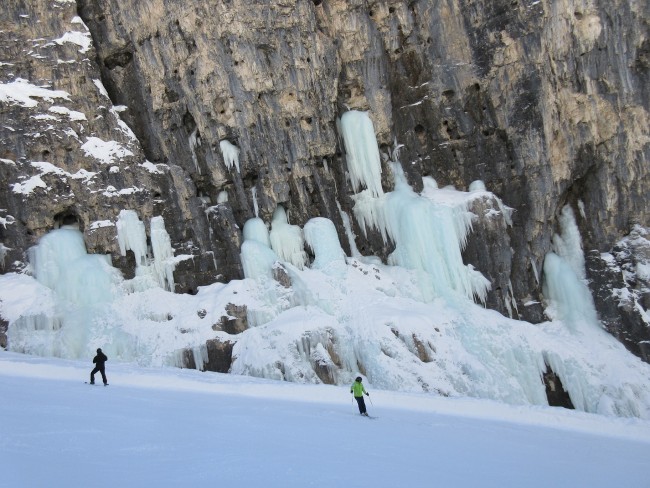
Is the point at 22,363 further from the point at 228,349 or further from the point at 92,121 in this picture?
the point at 92,121

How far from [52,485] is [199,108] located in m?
19.7

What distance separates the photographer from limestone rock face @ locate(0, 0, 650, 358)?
22219 millimetres

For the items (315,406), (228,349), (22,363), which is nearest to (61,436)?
(315,406)

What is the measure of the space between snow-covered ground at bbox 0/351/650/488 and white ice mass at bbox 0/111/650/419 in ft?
14.0

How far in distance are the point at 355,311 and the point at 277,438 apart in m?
12.4

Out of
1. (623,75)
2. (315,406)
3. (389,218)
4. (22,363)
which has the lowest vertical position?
(315,406)

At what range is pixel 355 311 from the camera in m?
20.7

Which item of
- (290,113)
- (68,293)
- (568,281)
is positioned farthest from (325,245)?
(568,281)

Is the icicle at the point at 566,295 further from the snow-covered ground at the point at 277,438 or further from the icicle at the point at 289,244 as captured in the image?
the icicle at the point at 289,244

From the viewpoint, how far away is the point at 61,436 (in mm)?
7152

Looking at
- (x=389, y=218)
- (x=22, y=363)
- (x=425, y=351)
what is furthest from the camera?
(x=389, y=218)

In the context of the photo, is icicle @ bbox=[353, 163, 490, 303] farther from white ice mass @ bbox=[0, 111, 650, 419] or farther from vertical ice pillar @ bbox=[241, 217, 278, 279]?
vertical ice pillar @ bbox=[241, 217, 278, 279]

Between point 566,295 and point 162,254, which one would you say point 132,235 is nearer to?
point 162,254

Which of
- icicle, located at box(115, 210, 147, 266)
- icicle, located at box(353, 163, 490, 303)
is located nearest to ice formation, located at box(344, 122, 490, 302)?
icicle, located at box(353, 163, 490, 303)
